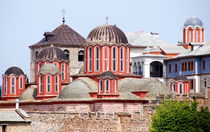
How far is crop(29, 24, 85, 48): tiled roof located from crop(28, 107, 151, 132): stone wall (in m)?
32.4

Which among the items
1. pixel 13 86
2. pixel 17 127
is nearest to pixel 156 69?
pixel 13 86

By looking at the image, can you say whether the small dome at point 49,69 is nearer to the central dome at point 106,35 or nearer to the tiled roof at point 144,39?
the central dome at point 106,35

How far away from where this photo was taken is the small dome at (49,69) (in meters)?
80.4

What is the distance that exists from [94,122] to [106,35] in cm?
1394

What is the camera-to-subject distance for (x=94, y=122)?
70375mm

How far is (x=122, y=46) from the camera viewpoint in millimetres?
81750

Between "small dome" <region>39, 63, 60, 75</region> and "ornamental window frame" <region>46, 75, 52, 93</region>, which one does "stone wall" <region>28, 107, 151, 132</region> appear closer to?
"ornamental window frame" <region>46, 75, 52, 93</region>

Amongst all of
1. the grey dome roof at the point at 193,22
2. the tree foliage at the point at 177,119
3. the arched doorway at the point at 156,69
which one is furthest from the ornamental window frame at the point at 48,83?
the grey dome roof at the point at 193,22

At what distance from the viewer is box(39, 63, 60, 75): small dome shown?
80438mm

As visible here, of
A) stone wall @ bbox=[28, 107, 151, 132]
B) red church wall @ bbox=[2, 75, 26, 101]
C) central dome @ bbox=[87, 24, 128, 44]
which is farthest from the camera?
red church wall @ bbox=[2, 75, 26, 101]

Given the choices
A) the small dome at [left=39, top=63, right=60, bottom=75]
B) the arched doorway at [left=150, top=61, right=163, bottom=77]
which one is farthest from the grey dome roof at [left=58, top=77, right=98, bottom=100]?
the arched doorway at [left=150, top=61, right=163, bottom=77]

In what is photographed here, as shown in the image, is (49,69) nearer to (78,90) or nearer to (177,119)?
(78,90)

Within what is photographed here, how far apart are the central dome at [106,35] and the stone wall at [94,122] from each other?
39.8ft

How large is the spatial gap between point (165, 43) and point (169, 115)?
156ft
